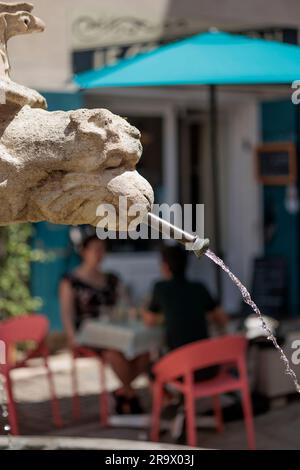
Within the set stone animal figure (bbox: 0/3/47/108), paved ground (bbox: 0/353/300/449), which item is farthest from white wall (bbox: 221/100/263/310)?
stone animal figure (bbox: 0/3/47/108)

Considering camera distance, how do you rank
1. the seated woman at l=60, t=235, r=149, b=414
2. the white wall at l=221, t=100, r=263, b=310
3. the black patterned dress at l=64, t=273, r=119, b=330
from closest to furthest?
the seated woman at l=60, t=235, r=149, b=414 → the black patterned dress at l=64, t=273, r=119, b=330 → the white wall at l=221, t=100, r=263, b=310

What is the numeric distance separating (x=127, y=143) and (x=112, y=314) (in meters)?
3.44

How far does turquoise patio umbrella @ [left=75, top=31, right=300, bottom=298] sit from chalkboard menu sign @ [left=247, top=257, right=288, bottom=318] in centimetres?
308

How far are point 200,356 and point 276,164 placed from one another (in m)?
4.76

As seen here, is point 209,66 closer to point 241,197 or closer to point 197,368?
point 197,368

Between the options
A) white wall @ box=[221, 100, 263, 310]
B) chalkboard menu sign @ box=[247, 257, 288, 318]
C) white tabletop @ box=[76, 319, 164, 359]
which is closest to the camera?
white tabletop @ box=[76, 319, 164, 359]

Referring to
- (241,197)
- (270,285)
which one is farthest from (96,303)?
(241,197)

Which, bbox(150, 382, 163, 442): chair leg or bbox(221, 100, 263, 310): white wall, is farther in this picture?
bbox(221, 100, 263, 310): white wall

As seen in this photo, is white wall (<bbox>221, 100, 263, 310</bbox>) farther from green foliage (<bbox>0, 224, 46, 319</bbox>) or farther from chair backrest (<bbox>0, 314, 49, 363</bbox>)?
chair backrest (<bbox>0, 314, 49, 363</bbox>)

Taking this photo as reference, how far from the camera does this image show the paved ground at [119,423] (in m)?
4.89


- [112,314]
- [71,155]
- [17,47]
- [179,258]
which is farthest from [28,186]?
[17,47]

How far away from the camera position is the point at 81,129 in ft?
7.33

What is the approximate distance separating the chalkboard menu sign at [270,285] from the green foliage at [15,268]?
2185 mm

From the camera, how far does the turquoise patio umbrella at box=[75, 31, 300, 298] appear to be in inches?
176
